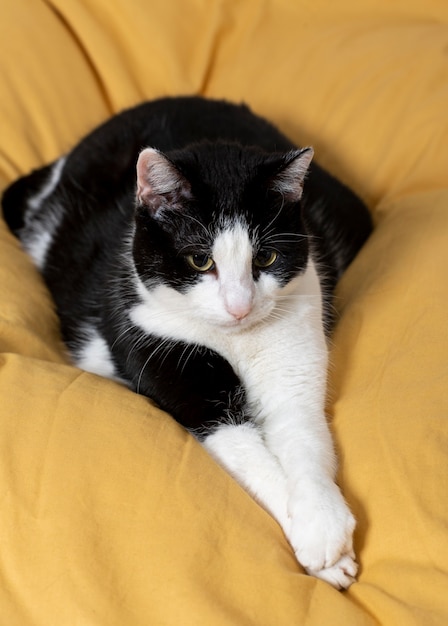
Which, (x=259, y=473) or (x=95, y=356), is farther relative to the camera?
(x=95, y=356)

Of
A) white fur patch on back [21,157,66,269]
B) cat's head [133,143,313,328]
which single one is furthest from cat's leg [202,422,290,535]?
white fur patch on back [21,157,66,269]

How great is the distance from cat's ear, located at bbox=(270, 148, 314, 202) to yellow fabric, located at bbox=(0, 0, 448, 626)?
0.95ft

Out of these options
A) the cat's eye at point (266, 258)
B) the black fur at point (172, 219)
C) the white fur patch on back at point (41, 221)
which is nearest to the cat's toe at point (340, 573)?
the black fur at point (172, 219)

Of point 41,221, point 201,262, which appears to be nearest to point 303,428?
point 201,262

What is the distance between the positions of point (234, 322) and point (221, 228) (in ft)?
0.48

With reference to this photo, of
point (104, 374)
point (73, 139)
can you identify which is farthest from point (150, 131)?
point (104, 374)

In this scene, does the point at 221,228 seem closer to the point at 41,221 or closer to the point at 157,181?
the point at 157,181

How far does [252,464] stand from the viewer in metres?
1.25

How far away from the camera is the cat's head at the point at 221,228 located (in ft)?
4.03

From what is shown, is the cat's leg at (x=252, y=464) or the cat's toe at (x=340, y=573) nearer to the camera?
the cat's toe at (x=340, y=573)

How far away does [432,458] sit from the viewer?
3.77 ft

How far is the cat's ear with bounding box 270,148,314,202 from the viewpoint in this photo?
1251 millimetres

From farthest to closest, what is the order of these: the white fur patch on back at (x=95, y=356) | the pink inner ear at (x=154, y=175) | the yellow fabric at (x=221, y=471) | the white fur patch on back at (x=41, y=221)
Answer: the white fur patch on back at (x=41, y=221)
the white fur patch on back at (x=95, y=356)
the pink inner ear at (x=154, y=175)
the yellow fabric at (x=221, y=471)

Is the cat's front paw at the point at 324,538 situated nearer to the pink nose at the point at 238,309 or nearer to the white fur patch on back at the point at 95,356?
the pink nose at the point at 238,309
